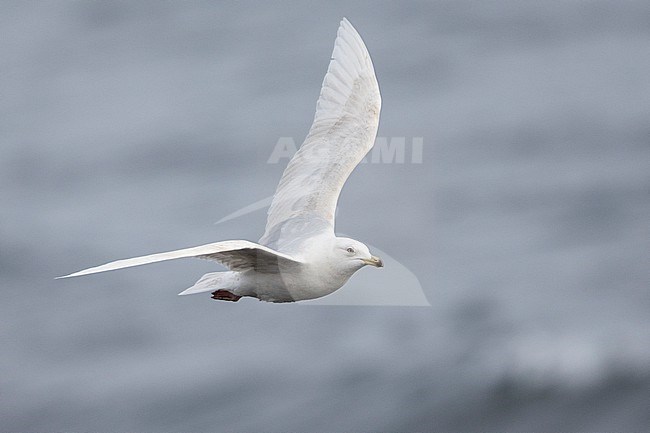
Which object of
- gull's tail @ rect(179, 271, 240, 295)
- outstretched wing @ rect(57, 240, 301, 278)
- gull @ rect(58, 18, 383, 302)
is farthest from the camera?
gull's tail @ rect(179, 271, 240, 295)

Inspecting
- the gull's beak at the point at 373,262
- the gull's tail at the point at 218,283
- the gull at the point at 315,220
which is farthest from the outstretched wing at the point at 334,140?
the gull's beak at the point at 373,262

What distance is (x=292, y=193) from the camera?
1143 centimetres

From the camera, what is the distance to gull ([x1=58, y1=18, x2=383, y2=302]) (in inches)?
391

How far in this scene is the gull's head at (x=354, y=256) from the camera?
9948 mm

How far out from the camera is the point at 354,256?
9.97 m

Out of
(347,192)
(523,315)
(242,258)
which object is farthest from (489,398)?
(242,258)

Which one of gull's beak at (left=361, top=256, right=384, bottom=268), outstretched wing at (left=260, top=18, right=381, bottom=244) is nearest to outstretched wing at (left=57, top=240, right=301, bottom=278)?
gull's beak at (left=361, top=256, right=384, bottom=268)

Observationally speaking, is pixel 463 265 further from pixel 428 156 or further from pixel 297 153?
pixel 297 153

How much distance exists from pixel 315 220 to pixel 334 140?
995 mm

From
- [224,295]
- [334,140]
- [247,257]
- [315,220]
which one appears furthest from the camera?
[334,140]

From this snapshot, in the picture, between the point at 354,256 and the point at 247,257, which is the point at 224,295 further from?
the point at 354,256

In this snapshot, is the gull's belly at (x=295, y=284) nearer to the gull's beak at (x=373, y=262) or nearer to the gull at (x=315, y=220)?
the gull at (x=315, y=220)

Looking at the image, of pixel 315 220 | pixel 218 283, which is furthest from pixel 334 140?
pixel 218 283

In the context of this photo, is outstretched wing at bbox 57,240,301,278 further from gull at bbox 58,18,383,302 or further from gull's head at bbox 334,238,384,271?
gull's head at bbox 334,238,384,271
